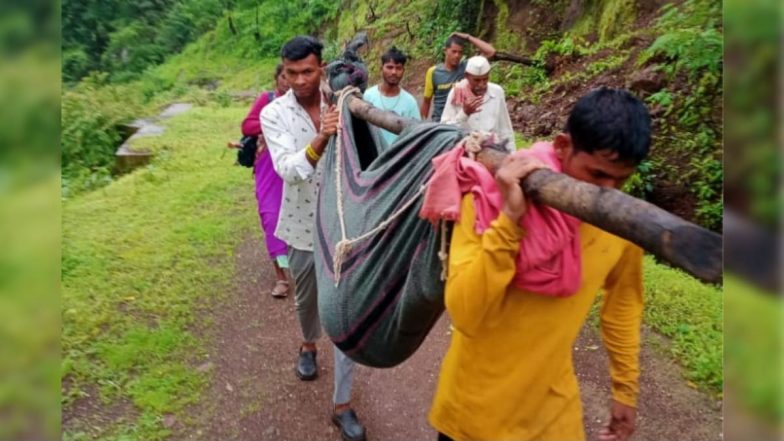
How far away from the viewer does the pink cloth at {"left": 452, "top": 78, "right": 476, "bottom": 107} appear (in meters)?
4.08

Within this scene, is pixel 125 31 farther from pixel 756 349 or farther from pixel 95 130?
pixel 756 349

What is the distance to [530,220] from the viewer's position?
130 centimetres

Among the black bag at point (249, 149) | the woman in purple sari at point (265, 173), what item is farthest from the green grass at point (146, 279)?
the black bag at point (249, 149)

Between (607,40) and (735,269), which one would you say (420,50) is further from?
(735,269)

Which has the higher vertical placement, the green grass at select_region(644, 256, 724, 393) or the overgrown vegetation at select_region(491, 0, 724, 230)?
the overgrown vegetation at select_region(491, 0, 724, 230)

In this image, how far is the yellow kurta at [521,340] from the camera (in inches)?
53.2

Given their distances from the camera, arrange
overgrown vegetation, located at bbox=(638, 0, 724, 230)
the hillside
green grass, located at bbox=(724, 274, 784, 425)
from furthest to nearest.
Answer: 1. overgrown vegetation, located at bbox=(638, 0, 724, 230)
2. the hillside
3. green grass, located at bbox=(724, 274, 784, 425)

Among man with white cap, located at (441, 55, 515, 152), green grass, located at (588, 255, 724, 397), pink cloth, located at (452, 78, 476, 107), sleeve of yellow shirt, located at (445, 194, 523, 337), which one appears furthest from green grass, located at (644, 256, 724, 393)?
sleeve of yellow shirt, located at (445, 194, 523, 337)

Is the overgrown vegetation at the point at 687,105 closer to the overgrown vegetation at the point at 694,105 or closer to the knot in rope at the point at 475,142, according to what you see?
the overgrown vegetation at the point at 694,105

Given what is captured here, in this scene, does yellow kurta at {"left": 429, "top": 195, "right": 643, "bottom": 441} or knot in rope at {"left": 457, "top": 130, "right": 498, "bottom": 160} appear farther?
knot in rope at {"left": 457, "top": 130, "right": 498, "bottom": 160}

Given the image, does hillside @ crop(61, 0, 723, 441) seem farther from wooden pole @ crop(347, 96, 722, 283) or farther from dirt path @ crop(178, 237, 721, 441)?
wooden pole @ crop(347, 96, 722, 283)

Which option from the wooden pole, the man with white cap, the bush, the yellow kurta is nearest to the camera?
the wooden pole

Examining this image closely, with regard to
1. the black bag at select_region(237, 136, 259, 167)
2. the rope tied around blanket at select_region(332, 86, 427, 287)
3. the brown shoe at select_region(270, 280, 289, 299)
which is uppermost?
the rope tied around blanket at select_region(332, 86, 427, 287)

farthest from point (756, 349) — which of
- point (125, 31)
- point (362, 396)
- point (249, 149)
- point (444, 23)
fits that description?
point (444, 23)
